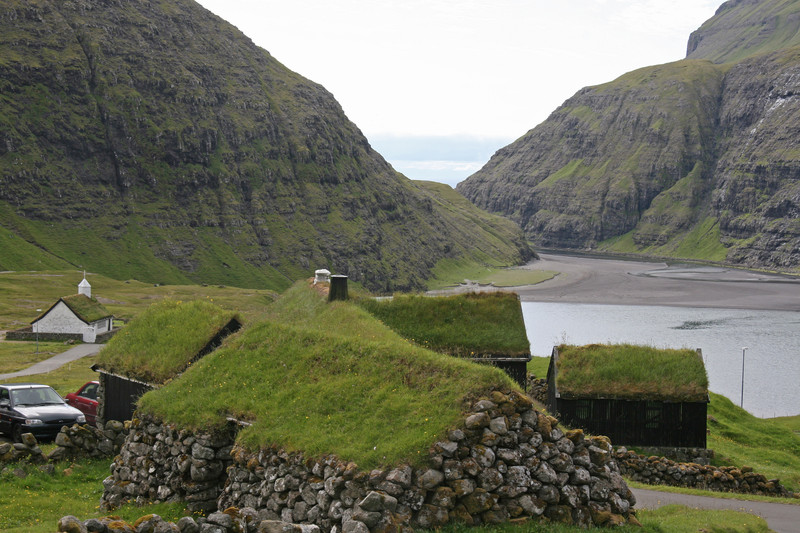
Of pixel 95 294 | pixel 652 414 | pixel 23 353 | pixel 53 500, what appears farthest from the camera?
pixel 95 294

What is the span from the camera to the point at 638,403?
3444 centimetres

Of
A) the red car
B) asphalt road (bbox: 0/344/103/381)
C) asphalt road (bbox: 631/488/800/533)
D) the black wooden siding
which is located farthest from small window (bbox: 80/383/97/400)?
asphalt road (bbox: 0/344/103/381)

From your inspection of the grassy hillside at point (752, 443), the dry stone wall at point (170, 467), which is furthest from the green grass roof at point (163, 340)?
the grassy hillside at point (752, 443)

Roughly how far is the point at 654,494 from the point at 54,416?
2382 cm

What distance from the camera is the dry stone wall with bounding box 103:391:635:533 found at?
15562 millimetres

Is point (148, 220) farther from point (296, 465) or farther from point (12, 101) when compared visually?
point (296, 465)

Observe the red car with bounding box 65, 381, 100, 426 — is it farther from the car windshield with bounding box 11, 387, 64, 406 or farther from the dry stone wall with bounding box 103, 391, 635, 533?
the dry stone wall with bounding box 103, 391, 635, 533

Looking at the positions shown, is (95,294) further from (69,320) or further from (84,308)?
(69,320)

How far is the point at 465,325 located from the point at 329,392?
52.4 feet

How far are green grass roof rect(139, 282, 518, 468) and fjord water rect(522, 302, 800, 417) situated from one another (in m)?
46.4

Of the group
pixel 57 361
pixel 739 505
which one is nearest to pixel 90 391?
pixel 739 505

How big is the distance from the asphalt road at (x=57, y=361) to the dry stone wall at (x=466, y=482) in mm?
48172

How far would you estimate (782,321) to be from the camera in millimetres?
139625

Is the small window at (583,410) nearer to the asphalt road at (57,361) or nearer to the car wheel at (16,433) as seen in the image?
the car wheel at (16,433)
